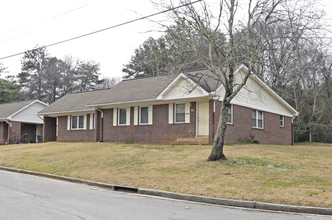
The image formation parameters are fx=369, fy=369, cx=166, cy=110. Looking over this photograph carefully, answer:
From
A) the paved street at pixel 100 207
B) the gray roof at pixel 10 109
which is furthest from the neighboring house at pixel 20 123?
the paved street at pixel 100 207

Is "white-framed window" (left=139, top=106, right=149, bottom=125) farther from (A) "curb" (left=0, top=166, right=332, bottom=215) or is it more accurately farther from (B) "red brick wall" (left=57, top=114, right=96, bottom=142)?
(A) "curb" (left=0, top=166, right=332, bottom=215)

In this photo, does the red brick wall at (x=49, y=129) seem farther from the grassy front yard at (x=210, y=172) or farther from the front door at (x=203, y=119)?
the front door at (x=203, y=119)

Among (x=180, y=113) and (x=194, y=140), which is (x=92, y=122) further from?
(x=194, y=140)

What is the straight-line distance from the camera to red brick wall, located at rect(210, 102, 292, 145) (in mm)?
23656

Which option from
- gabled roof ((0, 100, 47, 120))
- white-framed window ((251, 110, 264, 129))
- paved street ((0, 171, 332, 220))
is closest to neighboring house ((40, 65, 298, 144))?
white-framed window ((251, 110, 264, 129))

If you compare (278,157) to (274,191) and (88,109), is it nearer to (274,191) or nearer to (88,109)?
(274,191)

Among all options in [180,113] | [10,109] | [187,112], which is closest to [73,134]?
[180,113]

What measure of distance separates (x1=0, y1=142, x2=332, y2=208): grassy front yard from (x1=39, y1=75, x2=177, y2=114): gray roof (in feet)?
22.2

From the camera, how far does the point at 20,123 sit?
126ft

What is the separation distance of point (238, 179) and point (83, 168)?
273 inches

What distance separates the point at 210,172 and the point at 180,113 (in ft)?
35.1

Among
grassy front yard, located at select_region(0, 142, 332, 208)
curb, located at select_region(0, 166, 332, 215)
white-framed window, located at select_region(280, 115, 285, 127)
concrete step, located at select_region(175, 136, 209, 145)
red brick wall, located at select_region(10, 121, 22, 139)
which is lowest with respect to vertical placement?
curb, located at select_region(0, 166, 332, 215)

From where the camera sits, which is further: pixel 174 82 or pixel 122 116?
pixel 122 116

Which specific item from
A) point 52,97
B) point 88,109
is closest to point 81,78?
point 52,97
